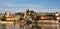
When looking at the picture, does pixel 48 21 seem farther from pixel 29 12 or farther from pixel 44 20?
pixel 29 12

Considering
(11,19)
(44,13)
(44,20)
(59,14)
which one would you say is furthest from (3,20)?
(44,13)

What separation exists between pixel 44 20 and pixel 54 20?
2403 mm

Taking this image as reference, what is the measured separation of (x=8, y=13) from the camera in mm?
44531

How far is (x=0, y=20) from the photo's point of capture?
3572cm

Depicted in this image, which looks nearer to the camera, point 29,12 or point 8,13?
point 29,12

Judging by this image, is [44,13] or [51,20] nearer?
[51,20]

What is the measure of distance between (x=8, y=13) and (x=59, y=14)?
991 cm

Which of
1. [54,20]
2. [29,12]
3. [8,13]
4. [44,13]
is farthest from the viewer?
[44,13]

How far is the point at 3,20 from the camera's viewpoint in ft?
118

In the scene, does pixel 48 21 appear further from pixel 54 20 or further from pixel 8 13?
pixel 8 13

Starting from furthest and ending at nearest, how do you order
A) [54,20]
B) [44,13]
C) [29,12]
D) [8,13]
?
[44,13], [8,13], [29,12], [54,20]

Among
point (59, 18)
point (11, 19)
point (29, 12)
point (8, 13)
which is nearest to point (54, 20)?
point (59, 18)

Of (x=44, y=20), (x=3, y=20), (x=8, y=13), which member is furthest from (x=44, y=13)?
(x=3, y=20)

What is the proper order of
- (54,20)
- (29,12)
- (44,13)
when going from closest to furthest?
(54,20) < (29,12) < (44,13)
